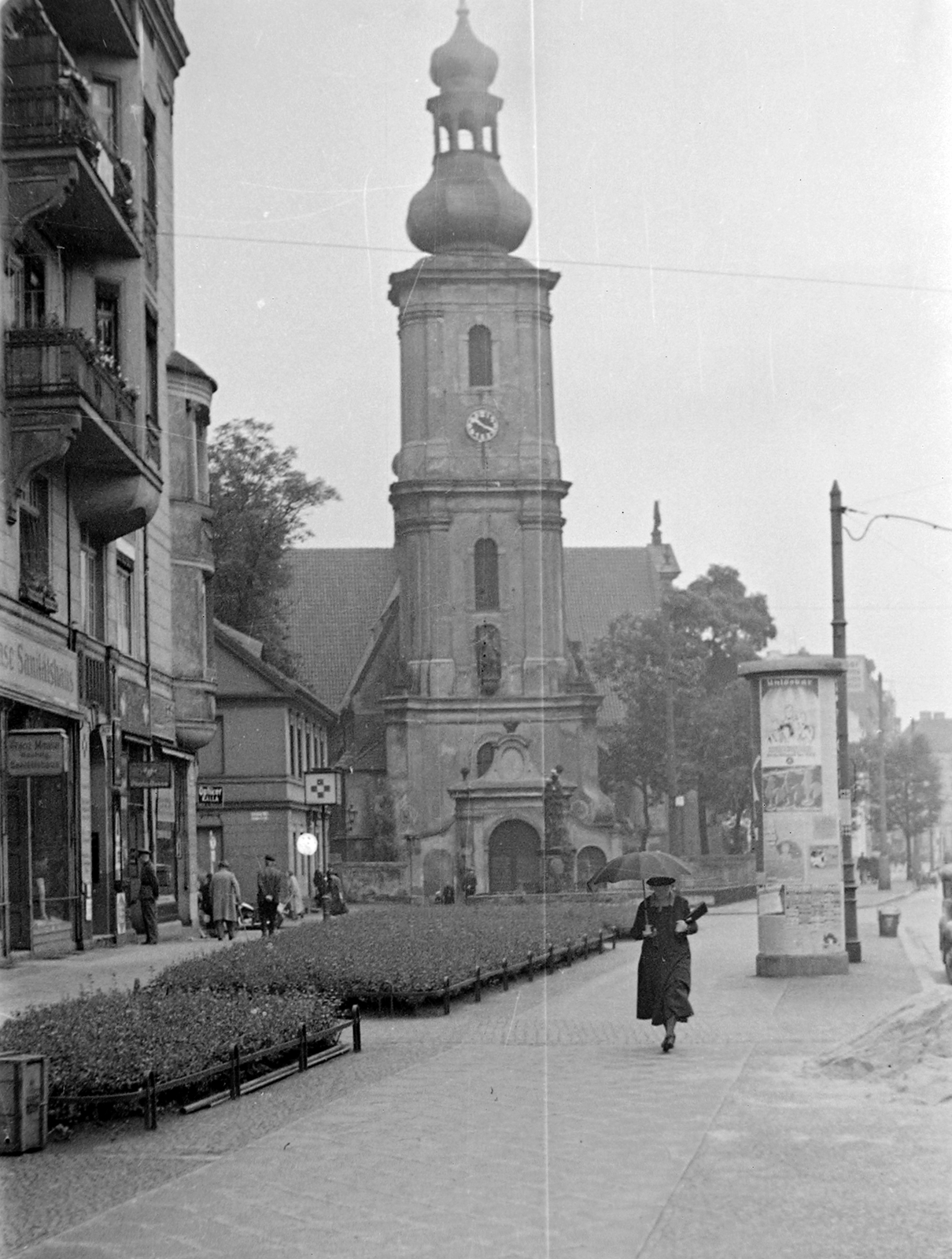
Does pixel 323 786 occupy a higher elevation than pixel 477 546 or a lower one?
lower

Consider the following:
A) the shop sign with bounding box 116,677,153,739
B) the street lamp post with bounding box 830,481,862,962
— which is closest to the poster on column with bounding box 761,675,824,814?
the street lamp post with bounding box 830,481,862,962

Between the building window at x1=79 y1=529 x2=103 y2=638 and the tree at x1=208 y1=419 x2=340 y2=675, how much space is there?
27837mm

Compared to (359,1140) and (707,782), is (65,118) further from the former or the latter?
(707,782)

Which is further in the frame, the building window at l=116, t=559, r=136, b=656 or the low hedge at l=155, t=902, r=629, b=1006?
the building window at l=116, t=559, r=136, b=656

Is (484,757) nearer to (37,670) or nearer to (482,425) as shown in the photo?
(482,425)

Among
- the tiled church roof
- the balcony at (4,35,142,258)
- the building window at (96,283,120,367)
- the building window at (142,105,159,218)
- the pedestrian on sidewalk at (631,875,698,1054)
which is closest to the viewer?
the pedestrian on sidewalk at (631,875,698,1054)

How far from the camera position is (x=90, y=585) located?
3127 centimetres

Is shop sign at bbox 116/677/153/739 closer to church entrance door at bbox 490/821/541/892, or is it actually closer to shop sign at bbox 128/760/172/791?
shop sign at bbox 128/760/172/791

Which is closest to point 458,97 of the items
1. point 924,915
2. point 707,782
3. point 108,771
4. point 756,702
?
point 707,782

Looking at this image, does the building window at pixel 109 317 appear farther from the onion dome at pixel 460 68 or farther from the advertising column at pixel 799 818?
the onion dome at pixel 460 68

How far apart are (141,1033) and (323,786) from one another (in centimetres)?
2461

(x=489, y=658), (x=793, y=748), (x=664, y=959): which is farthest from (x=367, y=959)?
(x=489, y=658)

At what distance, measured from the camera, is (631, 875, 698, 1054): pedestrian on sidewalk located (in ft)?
53.8

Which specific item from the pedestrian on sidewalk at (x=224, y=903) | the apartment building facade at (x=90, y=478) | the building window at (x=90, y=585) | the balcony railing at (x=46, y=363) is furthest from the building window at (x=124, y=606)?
the balcony railing at (x=46, y=363)
